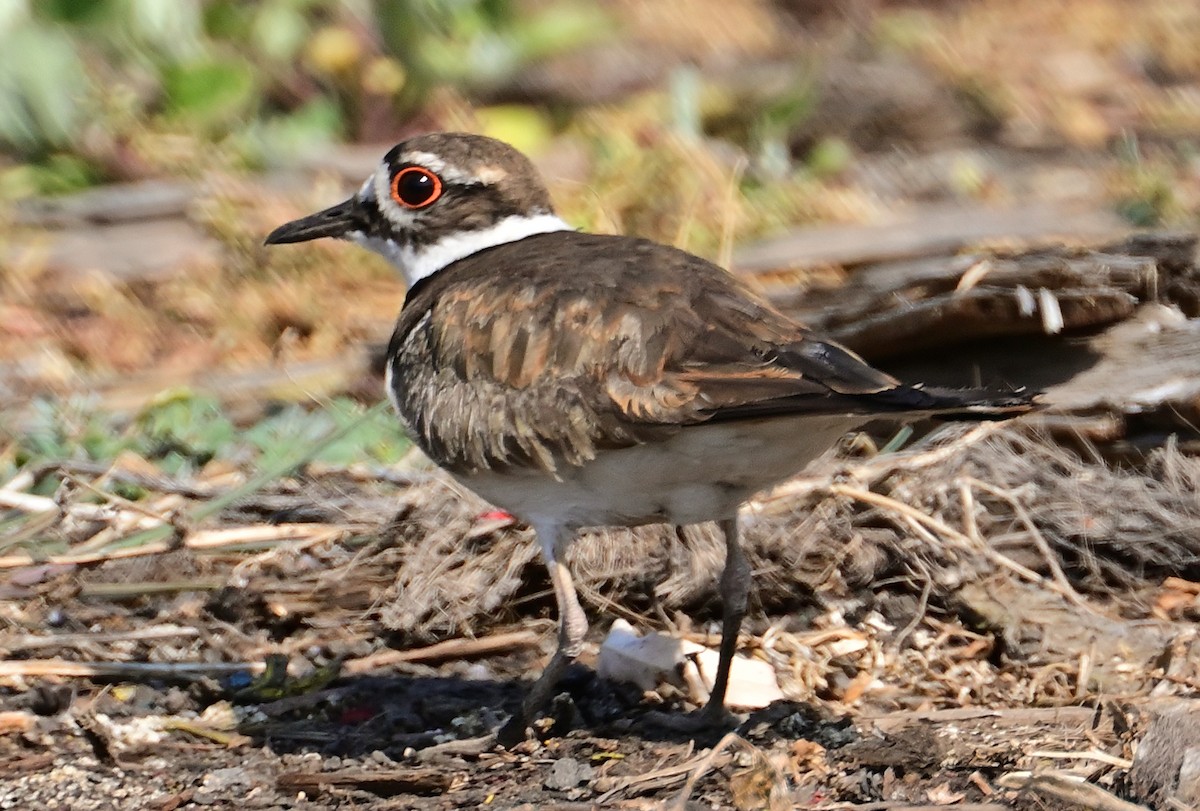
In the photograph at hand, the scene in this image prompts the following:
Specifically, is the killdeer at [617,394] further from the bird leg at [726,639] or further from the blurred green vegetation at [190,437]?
A: the blurred green vegetation at [190,437]

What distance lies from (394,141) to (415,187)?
3.81m

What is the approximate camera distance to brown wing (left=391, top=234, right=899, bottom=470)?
383 centimetres

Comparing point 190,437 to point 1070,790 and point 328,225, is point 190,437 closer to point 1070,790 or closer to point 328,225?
point 328,225

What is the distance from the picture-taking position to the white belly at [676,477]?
153 inches

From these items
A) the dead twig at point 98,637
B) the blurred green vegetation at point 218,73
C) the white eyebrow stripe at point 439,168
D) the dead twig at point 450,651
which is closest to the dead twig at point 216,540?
the dead twig at point 98,637

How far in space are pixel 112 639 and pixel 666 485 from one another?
1834mm

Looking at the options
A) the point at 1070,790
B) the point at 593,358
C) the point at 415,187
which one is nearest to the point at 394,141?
the point at 415,187

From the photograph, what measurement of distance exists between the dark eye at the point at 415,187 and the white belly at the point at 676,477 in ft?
3.65

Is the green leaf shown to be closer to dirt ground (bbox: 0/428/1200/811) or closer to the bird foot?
dirt ground (bbox: 0/428/1200/811)

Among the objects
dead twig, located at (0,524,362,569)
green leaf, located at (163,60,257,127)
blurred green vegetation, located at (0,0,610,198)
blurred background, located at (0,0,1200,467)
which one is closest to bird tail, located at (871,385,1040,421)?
dead twig, located at (0,524,362,569)

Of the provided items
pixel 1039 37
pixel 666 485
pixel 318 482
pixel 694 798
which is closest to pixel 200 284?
pixel 318 482

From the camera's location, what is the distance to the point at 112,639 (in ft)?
15.8

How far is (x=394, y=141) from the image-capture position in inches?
346

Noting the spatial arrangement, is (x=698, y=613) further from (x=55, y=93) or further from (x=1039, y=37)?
(x=1039, y=37)
